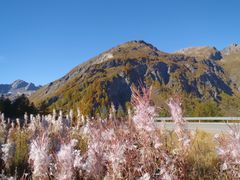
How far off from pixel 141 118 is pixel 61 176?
1096 mm

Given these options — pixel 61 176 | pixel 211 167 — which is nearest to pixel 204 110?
pixel 211 167

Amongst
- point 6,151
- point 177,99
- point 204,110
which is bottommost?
point 6,151

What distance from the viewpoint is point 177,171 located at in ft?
15.2

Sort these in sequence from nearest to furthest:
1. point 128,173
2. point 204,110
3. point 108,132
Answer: point 128,173 < point 108,132 < point 204,110

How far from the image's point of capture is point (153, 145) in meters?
4.79

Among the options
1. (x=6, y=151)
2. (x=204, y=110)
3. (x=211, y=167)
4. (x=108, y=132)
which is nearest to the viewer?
(x=108, y=132)

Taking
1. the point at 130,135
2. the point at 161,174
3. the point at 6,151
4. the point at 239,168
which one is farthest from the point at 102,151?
the point at 6,151

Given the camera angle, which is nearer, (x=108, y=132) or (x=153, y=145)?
(x=153, y=145)

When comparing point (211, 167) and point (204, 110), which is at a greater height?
point (204, 110)

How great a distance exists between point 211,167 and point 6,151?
3.48 metres

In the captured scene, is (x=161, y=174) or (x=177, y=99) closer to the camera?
(x=161, y=174)

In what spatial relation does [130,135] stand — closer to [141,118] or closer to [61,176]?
[141,118]

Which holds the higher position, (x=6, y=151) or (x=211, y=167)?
(x=6, y=151)

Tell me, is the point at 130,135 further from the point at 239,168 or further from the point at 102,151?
the point at 239,168
